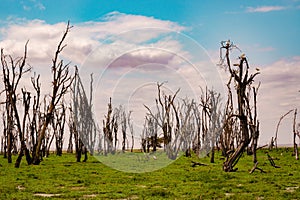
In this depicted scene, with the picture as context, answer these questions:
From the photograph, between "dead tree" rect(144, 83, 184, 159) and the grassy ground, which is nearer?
the grassy ground

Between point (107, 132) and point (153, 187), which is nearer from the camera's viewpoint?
point (153, 187)

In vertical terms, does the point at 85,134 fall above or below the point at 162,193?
above

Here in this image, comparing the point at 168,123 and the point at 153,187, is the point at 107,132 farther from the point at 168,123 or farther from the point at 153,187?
the point at 153,187

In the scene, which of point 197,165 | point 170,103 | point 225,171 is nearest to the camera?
point 225,171

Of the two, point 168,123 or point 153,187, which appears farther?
point 168,123

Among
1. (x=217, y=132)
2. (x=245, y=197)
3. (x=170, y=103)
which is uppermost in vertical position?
(x=170, y=103)

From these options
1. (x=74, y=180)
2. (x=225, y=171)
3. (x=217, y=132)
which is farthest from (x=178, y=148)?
(x=74, y=180)

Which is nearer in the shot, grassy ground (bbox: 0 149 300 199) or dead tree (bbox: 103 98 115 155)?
grassy ground (bbox: 0 149 300 199)

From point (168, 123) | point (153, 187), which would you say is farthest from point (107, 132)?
point (153, 187)

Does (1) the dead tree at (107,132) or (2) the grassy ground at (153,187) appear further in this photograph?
(1) the dead tree at (107,132)

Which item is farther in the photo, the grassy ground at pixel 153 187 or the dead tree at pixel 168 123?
the dead tree at pixel 168 123

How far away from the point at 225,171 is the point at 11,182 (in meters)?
9.78

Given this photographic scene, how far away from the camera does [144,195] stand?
1248 centimetres

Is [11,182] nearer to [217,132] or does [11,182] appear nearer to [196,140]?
[217,132]
